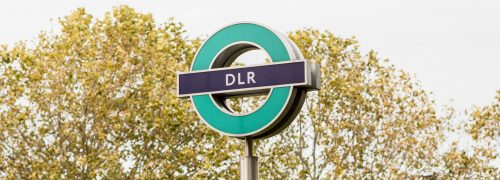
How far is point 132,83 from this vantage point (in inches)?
915

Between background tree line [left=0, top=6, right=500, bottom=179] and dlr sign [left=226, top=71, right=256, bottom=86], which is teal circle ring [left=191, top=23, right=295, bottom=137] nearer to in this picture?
dlr sign [left=226, top=71, right=256, bottom=86]

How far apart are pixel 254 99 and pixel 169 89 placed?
2334 mm

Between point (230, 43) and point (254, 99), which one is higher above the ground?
point (254, 99)

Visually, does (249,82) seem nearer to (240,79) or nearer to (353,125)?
(240,79)

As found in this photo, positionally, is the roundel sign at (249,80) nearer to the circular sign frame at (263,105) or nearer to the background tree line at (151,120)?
the circular sign frame at (263,105)

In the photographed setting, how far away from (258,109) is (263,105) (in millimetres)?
50

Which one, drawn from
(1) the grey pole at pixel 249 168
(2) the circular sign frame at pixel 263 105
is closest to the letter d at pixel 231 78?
(2) the circular sign frame at pixel 263 105

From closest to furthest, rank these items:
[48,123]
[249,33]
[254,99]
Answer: [249,33], [48,123], [254,99]

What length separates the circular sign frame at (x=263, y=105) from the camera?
782 centimetres

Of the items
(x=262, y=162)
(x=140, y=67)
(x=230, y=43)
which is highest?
(x=140, y=67)

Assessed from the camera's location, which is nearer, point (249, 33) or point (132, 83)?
point (249, 33)

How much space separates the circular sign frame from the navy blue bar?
60 millimetres

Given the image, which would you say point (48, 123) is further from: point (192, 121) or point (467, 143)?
point (467, 143)

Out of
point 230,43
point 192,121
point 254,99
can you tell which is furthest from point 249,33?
point 254,99
